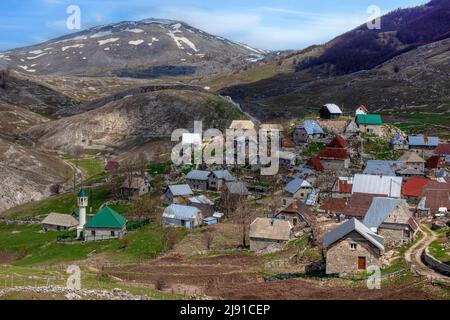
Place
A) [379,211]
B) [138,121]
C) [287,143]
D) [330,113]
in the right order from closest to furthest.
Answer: [379,211] → [287,143] → [330,113] → [138,121]

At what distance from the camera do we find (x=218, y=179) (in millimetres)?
86875

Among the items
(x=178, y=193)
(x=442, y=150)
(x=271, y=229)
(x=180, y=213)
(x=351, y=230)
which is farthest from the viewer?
(x=442, y=150)

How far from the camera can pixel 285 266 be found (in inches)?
1880

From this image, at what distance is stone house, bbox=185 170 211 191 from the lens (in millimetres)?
88606

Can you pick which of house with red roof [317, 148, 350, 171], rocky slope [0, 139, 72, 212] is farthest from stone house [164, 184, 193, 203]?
rocky slope [0, 139, 72, 212]

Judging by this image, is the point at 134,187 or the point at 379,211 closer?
the point at 379,211

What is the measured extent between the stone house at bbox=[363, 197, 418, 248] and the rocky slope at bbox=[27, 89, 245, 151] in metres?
99.5

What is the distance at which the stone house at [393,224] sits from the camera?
49.1 meters

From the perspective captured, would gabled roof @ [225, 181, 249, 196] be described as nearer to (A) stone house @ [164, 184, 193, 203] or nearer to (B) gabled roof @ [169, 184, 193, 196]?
(B) gabled roof @ [169, 184, 193, 196]

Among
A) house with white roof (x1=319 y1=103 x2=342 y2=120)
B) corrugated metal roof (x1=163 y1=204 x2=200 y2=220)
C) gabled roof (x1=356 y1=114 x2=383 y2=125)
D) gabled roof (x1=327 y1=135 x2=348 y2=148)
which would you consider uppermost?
house with white roof (x1=319 y1=103 x2=342 y2=120)

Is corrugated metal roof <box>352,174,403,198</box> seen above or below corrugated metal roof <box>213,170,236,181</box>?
below

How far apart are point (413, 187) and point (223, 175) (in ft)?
92.2

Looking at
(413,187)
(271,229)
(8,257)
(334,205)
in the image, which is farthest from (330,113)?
(8,257)

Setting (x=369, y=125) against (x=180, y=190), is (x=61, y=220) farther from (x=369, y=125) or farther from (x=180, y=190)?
(x=369, y=125)
